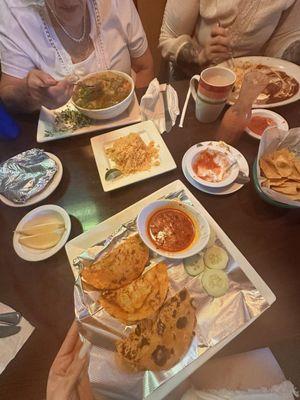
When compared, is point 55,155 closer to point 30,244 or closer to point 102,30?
point 30,244

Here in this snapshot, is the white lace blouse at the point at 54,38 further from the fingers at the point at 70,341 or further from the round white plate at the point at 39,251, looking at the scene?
the fingers at the point at 70,341

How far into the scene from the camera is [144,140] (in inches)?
45.3

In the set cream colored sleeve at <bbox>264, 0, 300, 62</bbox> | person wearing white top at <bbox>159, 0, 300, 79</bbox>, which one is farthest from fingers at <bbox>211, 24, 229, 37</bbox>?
cream colored sleeve at <bbox>264, 0, 300, 62</bbox>

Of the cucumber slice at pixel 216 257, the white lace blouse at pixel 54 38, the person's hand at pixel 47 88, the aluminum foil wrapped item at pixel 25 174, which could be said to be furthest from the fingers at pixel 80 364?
the white lace blouse at pixel 54 38

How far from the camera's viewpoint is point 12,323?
742 mm

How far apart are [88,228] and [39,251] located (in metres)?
0.18

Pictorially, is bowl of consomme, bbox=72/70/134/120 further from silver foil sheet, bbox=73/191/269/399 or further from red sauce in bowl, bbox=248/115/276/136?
silver foil sheet, bbox=73/191/269/399

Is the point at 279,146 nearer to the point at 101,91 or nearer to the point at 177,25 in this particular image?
the point at 101,91

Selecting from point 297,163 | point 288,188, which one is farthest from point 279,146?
point 288,188

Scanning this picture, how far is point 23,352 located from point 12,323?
91mm

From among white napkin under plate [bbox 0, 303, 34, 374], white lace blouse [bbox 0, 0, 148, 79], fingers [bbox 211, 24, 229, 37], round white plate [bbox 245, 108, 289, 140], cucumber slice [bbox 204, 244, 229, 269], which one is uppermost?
fingers [bbox 211, 24, 229, 37]

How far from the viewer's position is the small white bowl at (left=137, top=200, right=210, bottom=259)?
2.70ft

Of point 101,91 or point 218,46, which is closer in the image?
point 101,91

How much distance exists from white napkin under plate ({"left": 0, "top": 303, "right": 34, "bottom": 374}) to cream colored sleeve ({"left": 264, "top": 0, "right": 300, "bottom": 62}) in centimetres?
194
